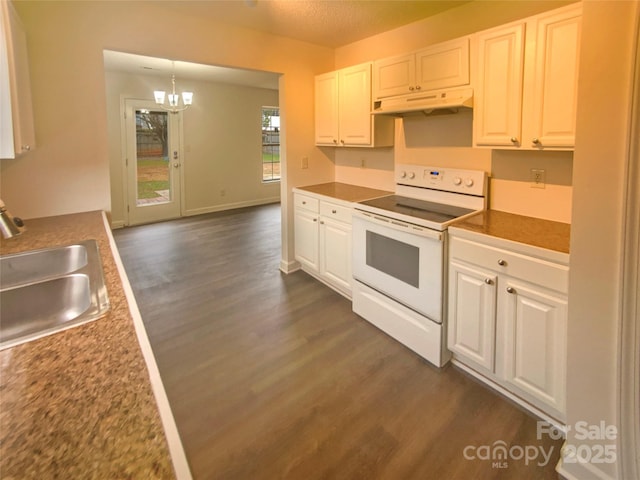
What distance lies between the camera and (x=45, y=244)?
1.81 meters

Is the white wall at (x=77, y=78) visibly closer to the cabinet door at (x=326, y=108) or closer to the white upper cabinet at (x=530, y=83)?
the cabinet door at (x=326, y=108)

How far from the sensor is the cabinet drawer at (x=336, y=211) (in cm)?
304

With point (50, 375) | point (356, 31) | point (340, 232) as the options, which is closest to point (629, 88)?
point (50, 375)

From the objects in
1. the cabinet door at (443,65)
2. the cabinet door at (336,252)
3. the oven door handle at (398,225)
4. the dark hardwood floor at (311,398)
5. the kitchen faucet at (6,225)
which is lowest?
the dark hardwood floor at (311,398)

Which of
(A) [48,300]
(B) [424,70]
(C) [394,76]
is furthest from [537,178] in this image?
(A) [48,300]

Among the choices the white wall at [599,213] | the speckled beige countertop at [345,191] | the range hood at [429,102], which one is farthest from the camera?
the speckled beige countertop at [345,191]

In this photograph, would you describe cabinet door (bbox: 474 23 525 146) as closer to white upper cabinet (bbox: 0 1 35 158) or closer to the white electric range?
the white electric range

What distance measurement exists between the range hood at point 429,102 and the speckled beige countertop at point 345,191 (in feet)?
2.35

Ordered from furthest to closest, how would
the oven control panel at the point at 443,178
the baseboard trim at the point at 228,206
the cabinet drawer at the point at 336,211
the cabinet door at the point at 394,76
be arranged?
the baseboard trim at the point at 228,206 < the cabinet drawer at the point at 336,211 < the cabinet door at the point at 394,76 < the oven control panel at the point at 443,178

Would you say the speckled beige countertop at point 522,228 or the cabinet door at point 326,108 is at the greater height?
the cabinet door at point 326,108

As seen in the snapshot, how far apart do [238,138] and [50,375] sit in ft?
22.2

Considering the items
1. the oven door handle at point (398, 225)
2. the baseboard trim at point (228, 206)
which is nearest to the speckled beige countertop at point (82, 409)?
the oven door handle at point (398, 225)

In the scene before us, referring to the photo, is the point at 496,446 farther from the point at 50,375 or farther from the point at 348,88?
the point at 348,88

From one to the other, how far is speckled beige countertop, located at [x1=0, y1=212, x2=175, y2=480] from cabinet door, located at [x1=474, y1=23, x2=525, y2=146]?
218cm
